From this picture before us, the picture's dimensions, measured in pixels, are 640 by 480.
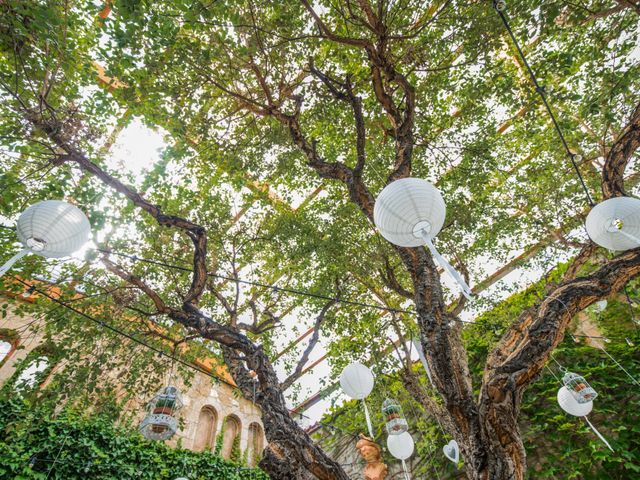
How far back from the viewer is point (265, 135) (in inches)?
215

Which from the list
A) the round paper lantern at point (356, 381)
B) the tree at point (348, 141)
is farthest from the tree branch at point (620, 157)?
the round paper lantern at point (356, 381)

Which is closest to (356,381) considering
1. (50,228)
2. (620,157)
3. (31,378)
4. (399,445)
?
(399,445)

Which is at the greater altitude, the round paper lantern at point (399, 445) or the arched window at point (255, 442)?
the arched window at point (255, 442)

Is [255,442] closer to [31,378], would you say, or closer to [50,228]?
[31,378]

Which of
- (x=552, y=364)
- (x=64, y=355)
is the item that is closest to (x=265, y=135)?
(x=64, y=355)

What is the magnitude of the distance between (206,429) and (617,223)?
905 centimetres

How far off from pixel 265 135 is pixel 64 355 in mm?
3906

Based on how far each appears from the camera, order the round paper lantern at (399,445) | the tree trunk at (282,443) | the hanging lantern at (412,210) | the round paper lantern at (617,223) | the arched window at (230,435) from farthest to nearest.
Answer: the arched window at (230,435) < the round paper lantern at (399,445) < the tree trunk at (282,443) < the round paper lantern at (617,223) < the hanging lantern at (412,210)

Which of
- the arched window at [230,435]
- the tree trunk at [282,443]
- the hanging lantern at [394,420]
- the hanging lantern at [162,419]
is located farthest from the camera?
the arched window at [230,435]

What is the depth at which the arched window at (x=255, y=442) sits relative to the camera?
8961mm

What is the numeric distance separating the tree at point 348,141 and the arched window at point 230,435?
13.4 feet

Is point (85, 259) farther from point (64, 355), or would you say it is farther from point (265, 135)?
point (265, 135)

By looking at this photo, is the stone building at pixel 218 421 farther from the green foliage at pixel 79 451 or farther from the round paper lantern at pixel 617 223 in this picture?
the round paper lantern at pixel 617 223

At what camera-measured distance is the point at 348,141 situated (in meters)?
5.73
